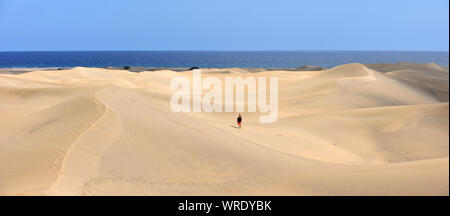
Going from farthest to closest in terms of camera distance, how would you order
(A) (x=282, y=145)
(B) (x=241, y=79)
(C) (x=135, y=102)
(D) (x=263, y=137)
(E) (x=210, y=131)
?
(B) (x=241, y=79) → (C) (x=135, y=102) → (D) (x=263, y=137) → (A) (x=282, y=145) → (E) (x=210, y=131)

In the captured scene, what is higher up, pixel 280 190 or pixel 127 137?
pixel 127 137

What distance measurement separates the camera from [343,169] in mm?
7684

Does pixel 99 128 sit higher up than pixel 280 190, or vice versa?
pixel 99 128

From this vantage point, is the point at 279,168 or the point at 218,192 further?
the point at 279,168

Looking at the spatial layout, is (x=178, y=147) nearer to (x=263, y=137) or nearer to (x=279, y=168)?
(x=279, y=168)

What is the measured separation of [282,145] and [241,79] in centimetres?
2261
